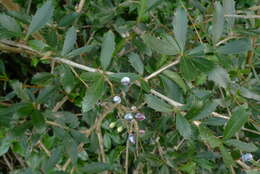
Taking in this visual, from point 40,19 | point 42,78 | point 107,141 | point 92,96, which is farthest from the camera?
point 107,141

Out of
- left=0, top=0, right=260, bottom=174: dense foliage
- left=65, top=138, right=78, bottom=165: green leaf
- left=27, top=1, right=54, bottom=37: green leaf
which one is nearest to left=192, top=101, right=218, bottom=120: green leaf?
left=0, top=0, right=260, bottom=174: dense foliage

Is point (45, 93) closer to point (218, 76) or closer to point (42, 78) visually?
point (42, 78)

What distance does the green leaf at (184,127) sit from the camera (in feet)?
2.67

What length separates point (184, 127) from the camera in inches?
32.2

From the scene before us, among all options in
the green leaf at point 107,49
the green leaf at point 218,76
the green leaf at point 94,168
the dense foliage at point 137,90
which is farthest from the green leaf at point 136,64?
the green leaf at point 94,168

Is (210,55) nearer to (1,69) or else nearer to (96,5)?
(96,5)

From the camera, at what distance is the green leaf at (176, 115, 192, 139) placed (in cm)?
81

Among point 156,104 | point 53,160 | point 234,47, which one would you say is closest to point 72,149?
point 53,160

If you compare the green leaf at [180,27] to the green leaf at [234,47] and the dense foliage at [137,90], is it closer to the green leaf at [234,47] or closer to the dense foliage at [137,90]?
the dense foliage at [137,90]

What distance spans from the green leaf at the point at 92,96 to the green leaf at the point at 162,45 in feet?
0.56

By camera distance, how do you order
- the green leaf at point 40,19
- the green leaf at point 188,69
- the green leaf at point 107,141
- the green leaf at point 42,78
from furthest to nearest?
the green leaf at point 107,141 → the green leaf at point 42,78 → the green leaf at point 40,19 → the green leaf at point 188,69

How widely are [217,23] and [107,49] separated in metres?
0.32

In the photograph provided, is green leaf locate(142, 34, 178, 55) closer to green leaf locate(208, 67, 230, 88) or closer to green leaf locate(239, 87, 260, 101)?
green leaf locate(208, 67, 230, 88)

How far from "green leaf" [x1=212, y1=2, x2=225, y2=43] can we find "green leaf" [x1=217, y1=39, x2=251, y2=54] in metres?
0.03
